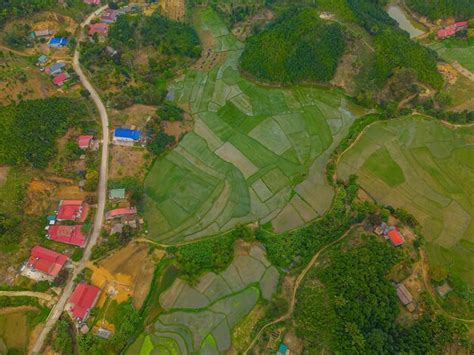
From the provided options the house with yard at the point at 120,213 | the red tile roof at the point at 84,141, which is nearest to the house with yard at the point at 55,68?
the red tile roof at the point at 84,141

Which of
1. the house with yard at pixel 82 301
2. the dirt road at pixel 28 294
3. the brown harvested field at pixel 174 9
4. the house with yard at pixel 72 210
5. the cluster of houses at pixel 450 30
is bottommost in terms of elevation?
the dirt road at pixel 28 294

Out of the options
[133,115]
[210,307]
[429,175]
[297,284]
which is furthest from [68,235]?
[429,175]

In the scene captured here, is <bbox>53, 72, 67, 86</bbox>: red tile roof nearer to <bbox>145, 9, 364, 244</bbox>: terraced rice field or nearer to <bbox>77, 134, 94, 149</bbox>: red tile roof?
<bbox>77, 134, 94, 149</bbox>: red tile roof

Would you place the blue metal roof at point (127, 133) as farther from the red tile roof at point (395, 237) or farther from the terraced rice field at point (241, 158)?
the red tile roof at point (395, 237)

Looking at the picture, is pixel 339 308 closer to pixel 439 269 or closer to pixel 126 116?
pixel 439 269

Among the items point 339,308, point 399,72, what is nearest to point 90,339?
point 339,308

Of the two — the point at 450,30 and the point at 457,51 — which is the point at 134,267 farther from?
the point at 450,30

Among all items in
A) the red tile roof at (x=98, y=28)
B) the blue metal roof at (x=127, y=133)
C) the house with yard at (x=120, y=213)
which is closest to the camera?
the house with yard at (x=120, y=213)
